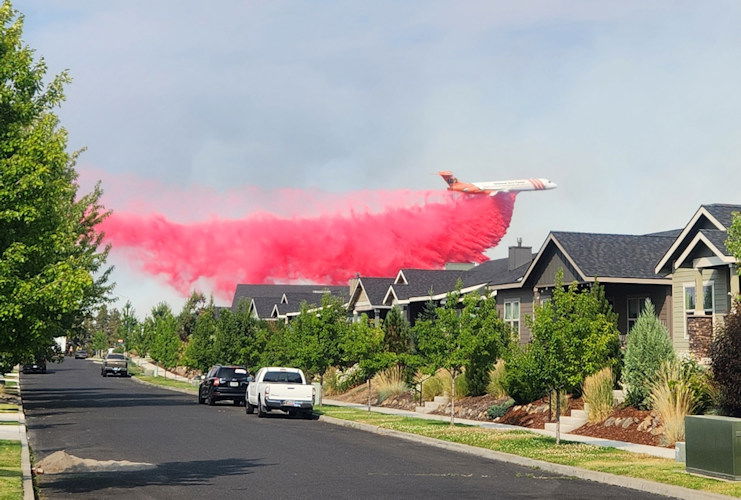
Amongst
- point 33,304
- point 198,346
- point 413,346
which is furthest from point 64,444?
point 198,346

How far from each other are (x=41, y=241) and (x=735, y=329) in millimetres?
15443

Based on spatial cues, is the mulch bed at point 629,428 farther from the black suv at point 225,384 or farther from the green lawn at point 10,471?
the black suv at point 225,384

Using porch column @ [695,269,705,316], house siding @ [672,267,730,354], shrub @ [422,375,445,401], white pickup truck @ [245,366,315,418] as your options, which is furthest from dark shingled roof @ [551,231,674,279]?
white pickup truck @ [245,366,315,418]

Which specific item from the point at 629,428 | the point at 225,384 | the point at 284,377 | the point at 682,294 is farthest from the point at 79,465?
the point at 225,384

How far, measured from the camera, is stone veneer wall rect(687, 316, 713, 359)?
2959cm

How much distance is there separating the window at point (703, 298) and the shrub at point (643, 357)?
708cm

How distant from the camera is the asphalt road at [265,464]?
15453 mm

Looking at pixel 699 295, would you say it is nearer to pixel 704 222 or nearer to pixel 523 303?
pixel 704 222

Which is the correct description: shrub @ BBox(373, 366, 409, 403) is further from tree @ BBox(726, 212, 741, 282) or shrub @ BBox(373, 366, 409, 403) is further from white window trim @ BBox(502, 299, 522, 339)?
tree @ BBox(726, 212, 741, 282)

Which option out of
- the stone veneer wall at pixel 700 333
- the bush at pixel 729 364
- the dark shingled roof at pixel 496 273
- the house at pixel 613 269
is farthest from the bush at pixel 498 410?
the dark shingled roof at pixel 496 273

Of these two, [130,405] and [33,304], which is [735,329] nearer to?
[33,304]

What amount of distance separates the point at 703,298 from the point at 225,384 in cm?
2016

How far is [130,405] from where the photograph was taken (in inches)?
1626

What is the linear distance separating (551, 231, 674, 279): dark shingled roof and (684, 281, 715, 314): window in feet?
9.09
